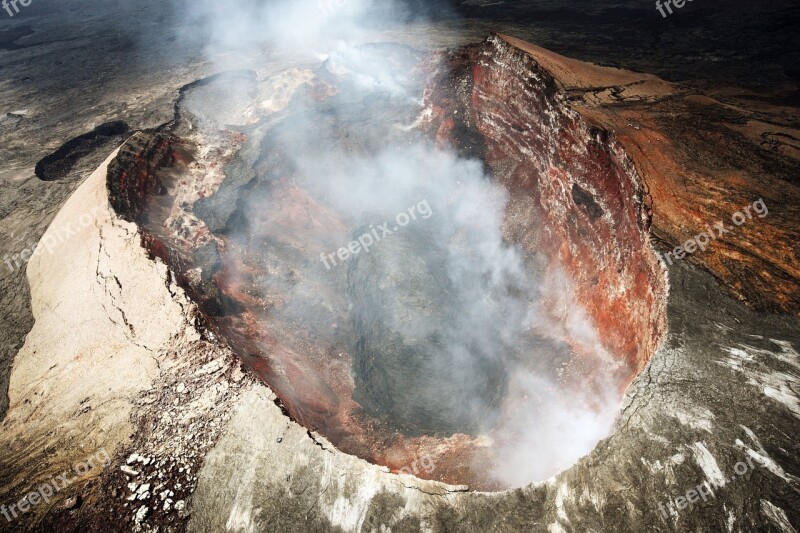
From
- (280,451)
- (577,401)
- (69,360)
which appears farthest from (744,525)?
(69,360)

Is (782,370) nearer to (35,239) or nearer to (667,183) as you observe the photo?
(667,183)

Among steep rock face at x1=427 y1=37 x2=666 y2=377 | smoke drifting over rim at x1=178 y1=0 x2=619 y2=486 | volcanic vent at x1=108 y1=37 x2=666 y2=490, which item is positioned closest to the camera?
steep rock face at x1=427 y1=37 x2=666 y2=377

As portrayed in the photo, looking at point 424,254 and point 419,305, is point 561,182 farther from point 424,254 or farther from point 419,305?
point 419,305

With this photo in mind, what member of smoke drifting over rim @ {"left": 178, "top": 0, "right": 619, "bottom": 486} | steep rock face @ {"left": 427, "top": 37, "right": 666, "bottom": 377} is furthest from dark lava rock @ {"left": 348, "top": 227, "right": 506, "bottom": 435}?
steep rock face @ {"left": 427, "top": 37, "right": 666, "bottom": 377}

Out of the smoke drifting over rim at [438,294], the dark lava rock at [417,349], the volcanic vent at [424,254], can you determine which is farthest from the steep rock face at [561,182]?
the dark lava rock at [417,349]

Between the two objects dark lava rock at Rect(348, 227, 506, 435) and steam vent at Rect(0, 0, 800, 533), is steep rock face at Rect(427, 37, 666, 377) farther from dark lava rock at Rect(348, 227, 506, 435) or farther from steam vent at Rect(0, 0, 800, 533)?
dark lava rock at Rect(348, 227, 506, 435)

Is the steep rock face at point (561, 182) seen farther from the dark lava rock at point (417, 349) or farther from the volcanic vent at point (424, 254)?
the dark lava rock at point (417, 349)

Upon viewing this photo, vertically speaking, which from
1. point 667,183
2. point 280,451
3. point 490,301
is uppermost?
point 667,183
